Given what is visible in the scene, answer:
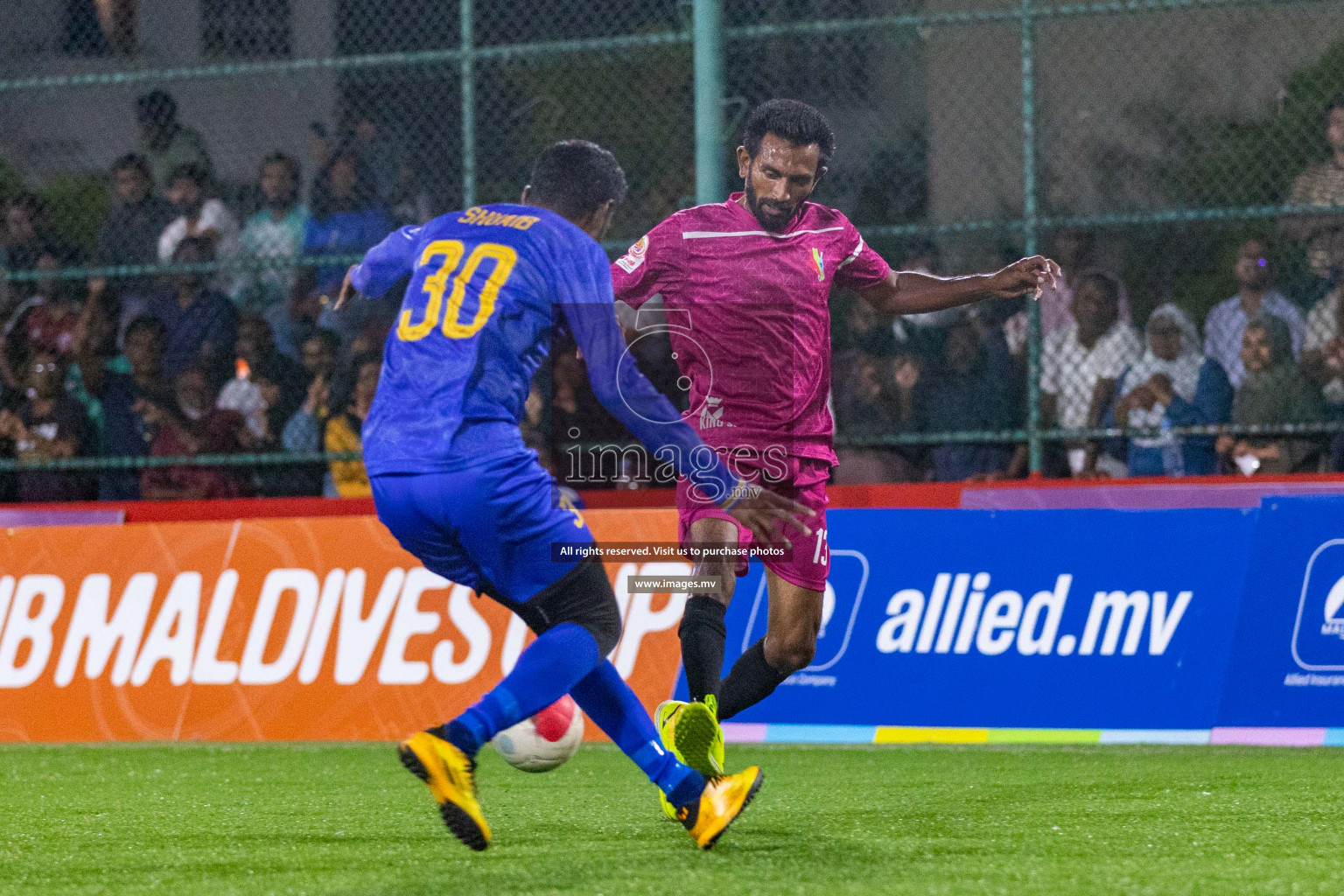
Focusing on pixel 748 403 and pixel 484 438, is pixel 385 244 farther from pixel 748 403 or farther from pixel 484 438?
pixel 748 403

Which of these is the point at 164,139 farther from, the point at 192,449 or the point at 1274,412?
the point at 1274,412

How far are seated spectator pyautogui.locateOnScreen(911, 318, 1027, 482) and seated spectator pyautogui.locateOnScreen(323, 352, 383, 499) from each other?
118 inches

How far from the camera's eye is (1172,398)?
8492 millimetres

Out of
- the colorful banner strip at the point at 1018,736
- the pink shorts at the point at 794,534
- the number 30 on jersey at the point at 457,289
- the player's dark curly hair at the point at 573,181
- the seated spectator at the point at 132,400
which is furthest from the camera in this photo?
the seated spectator at the point at 132,400

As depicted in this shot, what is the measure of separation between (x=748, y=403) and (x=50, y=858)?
8.44 ft

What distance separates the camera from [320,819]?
543 centimetres

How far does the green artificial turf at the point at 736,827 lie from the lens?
4.19m

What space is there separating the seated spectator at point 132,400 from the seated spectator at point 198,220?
461 millimetres

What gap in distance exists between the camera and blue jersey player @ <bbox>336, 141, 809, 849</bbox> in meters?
4.38

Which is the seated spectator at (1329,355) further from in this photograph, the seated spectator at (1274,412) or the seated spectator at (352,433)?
the seated spectator at (352,433)

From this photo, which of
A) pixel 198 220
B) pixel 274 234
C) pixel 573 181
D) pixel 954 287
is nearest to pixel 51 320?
pixel 198 220

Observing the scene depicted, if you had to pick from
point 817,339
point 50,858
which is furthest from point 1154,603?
point 50,858

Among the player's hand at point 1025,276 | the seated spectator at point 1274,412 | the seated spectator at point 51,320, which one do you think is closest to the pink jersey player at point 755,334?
the player's hand at point 1025,276

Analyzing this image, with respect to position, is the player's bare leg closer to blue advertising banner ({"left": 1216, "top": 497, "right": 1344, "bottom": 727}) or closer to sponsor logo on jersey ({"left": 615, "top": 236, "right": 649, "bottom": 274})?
sponsor logo on jersey ({"left": 615, "top": 236, "right": 649, "bottom": 274})
